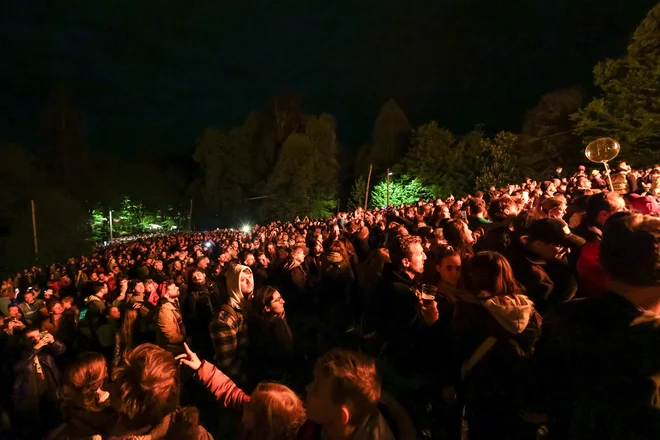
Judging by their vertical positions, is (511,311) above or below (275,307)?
above

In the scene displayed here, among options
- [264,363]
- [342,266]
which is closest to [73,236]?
[342,266]

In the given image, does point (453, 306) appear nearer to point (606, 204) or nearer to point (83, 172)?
point (606, 204)

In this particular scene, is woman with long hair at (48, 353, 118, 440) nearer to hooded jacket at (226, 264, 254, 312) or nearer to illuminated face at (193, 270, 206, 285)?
hooded jacket at (226, 264, 254, 312)

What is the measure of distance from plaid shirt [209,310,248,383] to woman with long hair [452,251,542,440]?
214 centimetres

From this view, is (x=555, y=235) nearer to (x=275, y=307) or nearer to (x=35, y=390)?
(x=275, y=307)

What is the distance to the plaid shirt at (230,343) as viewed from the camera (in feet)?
13.4

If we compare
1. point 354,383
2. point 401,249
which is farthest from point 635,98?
point 354,383

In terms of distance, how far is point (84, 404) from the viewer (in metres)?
2.55

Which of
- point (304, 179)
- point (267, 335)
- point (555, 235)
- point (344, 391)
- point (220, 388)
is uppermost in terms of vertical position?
point (555, 235)

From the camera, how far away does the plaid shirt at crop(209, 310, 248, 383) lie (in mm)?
4094

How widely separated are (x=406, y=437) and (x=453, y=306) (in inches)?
63.9

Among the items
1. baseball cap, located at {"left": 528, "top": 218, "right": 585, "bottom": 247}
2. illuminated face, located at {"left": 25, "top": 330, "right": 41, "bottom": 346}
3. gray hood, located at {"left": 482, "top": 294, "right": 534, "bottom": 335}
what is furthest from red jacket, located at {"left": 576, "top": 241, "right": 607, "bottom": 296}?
illuminated face, located at {"left": 25, "top": 330, "right": 41, "bottom": 346}

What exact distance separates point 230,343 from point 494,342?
242cm

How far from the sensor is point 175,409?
89.3 inches
